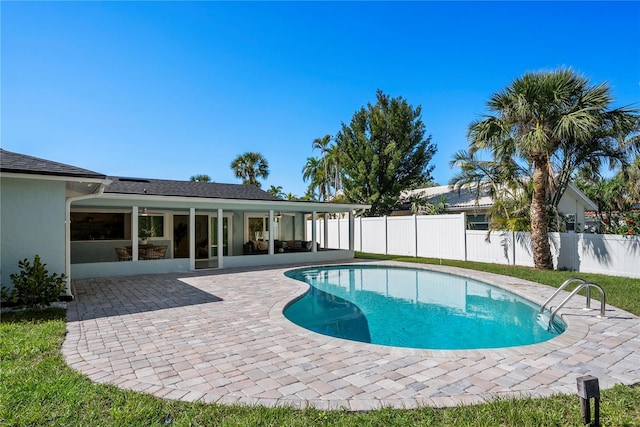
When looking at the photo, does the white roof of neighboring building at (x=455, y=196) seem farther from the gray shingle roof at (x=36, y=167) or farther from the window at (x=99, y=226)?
the gray shingle roof at (x=36, y=167)

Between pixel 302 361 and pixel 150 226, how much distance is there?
46.1 ft

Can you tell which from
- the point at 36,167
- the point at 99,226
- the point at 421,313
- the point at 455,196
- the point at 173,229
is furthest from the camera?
the point at 455,196

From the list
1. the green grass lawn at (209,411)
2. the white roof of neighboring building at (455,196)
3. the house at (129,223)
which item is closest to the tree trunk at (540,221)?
the white roof of neighboring building at (455,196)

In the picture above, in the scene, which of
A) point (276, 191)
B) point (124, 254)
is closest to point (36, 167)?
point (124, 254)

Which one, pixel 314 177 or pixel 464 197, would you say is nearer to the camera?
pixel 464 197

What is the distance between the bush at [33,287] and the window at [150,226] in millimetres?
8007

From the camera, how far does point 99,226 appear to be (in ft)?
48.8

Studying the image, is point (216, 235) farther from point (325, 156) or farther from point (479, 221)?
point (325, 156)

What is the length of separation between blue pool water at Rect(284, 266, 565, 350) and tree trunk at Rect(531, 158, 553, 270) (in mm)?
3398

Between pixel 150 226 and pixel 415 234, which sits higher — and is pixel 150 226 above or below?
above

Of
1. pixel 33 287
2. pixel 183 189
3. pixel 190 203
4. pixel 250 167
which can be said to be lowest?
pixel 33 287

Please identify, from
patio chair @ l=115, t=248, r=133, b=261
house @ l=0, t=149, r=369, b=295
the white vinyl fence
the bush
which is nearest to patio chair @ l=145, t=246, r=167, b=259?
house @ l=0, t=149, r=369, b=295

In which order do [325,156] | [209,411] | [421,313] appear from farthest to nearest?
[325,156], [421,313], [209,411]

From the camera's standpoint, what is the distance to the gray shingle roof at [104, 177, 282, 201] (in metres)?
14.9
